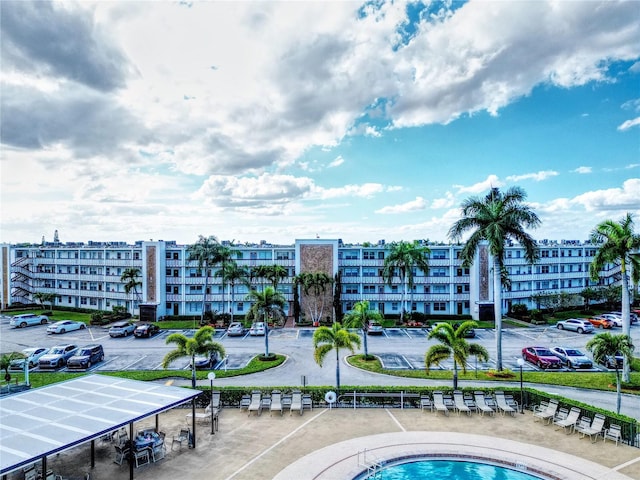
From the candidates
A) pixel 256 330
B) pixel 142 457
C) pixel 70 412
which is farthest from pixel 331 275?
pixel 70 412

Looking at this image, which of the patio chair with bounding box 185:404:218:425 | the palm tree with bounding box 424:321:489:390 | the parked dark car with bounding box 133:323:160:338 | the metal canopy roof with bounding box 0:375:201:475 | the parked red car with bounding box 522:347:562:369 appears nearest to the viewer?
the metal canopy roof with bounding box 0:375:201:475

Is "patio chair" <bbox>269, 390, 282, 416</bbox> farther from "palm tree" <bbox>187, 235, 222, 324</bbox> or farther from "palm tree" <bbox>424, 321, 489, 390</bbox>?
"palm tree" <bbox>187, 235, 222, 324</bbox>

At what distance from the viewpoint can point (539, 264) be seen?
2603 inches

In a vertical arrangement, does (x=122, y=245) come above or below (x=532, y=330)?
above

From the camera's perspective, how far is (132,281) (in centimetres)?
5828

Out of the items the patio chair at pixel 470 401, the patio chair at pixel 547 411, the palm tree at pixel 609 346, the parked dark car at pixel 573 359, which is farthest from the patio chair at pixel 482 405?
the parked dark car at pixel 573 359

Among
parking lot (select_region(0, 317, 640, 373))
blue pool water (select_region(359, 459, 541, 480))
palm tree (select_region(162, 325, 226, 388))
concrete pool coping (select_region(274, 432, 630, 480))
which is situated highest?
palm tree (select_region(162, 325, 226, 388))

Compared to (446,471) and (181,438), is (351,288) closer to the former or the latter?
(181,438)

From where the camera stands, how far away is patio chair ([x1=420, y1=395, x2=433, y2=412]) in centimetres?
2503

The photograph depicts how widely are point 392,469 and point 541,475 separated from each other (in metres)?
5.96

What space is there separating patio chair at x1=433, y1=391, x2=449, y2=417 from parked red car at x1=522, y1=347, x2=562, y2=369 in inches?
559

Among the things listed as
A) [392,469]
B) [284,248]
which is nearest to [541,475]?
[392,469]

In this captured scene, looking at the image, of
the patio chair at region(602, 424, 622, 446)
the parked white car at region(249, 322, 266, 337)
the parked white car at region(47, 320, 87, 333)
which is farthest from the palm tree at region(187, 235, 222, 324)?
the patio chair at region(602, 424, 622, 446)

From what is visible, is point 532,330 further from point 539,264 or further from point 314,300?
point 314,300
